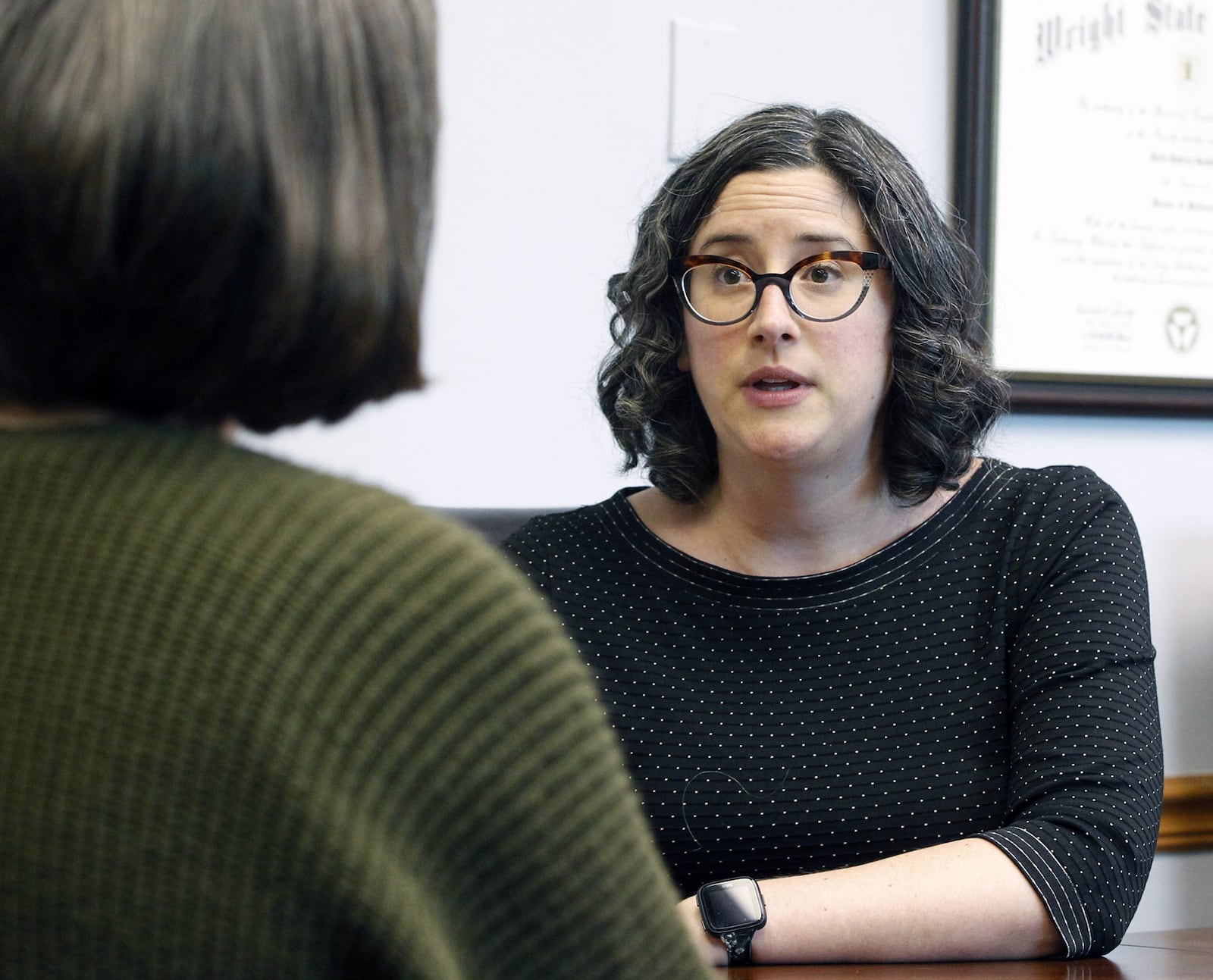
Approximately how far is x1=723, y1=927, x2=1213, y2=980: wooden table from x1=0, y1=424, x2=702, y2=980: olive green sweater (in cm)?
52

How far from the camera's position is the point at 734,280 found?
136 centimetres

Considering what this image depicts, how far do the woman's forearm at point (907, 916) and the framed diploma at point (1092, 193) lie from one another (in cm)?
95

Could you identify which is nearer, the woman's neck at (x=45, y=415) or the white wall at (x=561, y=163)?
the woman's neck at (x=45, y=415)

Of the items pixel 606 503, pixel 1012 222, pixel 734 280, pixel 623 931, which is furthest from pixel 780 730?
pixel 1012 222

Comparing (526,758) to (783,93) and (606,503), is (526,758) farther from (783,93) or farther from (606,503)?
(783,93)

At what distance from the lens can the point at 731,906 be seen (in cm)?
101

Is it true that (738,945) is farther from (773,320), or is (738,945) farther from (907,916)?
(773,320)

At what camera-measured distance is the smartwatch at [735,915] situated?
1.01 meters

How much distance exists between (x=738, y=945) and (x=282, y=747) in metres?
0.67

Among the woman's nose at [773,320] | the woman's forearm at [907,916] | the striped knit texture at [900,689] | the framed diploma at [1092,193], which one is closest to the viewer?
the woman's forearm at [907,916]

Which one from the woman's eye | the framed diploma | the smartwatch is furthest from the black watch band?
the framed diploma

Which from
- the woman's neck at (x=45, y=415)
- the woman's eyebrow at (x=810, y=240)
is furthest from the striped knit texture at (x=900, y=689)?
the woman's neck at (x=45, y=415)

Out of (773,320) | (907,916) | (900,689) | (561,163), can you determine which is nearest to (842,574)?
(900,689)

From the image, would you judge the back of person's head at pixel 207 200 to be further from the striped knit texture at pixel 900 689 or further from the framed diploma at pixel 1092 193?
the framed diploma at pixel 1092 193
